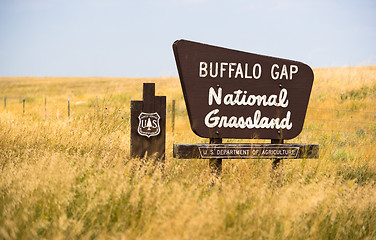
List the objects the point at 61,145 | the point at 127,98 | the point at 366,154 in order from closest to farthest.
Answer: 1. the point at 61,145
2. the point at 366,154
3. the point at 127,98

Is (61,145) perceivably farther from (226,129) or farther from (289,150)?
(289,150)

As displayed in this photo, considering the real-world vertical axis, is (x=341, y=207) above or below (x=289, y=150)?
below

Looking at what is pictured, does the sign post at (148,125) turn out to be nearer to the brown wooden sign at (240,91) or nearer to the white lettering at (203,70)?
the brown wooden sign at (240,91)

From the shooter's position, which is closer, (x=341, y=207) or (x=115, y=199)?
(x=115, y=199)

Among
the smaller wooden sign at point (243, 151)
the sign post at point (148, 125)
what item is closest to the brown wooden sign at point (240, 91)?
the smaller wooden sign at point (243, 151)

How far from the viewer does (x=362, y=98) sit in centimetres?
1969

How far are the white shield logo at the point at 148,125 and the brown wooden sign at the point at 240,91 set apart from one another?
1.80 ft

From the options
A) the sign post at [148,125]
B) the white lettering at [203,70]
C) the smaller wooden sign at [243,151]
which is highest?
the white lettering at [203,70]

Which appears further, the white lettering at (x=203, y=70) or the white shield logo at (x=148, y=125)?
the white lettering at (x=203, y=70)

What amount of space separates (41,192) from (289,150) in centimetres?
392

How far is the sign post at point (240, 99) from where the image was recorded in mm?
5879

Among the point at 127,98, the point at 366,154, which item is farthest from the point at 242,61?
the point at 127,98

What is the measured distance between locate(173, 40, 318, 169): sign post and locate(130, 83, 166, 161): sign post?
335 mm

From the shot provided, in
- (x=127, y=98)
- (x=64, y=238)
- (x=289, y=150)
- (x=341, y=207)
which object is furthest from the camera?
(x=127, y=98)
